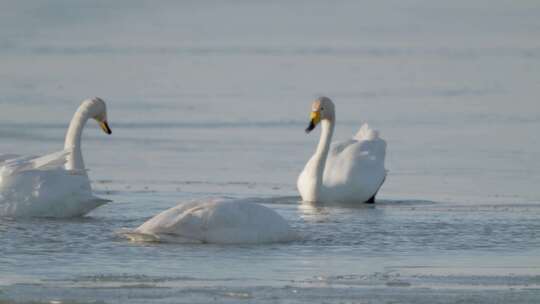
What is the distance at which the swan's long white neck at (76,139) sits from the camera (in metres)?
13.0

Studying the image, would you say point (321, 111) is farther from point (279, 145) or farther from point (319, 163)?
point (279, 145)

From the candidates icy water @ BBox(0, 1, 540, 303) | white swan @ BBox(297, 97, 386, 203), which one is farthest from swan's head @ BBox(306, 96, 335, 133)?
icy water @ BBox(0, 1, 540, 303)

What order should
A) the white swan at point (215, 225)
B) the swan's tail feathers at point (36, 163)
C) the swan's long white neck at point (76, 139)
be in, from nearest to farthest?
the white swan at point (215, 225) → the swan's tail feathers at point (36, 163) → the swan's long white neck at point (76, 139)

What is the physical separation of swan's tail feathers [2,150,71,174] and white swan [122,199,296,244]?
1.97 metres

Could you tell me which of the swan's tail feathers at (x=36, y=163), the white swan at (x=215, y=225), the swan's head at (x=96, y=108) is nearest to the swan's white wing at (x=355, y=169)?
the swan's head at (x=96, y=108)

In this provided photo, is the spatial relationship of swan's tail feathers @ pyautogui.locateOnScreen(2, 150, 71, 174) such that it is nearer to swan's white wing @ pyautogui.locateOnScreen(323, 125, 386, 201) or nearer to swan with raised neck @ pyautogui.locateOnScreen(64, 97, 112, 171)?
swan with raised neck @ pyautogui.locateOnScreen(64, 97, 112, 171)

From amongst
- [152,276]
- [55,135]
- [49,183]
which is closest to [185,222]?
[152,276]

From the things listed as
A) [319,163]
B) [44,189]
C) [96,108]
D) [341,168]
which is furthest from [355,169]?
[44,189]

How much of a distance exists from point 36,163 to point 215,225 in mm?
2465

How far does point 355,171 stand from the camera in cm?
1391

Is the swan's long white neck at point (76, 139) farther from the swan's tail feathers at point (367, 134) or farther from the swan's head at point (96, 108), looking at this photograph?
the swan's tail feathers at point (367, 134)

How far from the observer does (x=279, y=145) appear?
16.4m

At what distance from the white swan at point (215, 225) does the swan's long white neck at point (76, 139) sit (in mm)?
3458

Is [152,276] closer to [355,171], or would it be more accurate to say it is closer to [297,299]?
[297,299]
